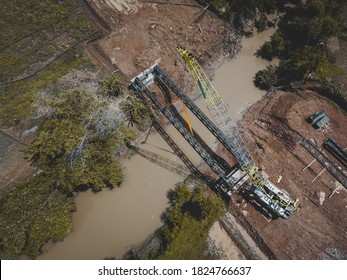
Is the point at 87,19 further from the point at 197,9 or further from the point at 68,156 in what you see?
the point at 68,156

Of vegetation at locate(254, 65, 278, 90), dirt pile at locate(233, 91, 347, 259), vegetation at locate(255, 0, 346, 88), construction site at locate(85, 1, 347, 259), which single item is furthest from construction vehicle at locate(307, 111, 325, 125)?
vegetation at locate(254, 65, 278, 90)

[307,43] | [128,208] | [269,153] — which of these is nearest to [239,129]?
[269,153]

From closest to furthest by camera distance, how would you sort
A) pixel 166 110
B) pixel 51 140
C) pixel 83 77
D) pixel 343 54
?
1. pixel 51 140
2. pixel 166 110
3. pixel 83 77
4. pixel 343 54

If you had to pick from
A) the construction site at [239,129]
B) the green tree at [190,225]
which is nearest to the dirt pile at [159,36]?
the construction site at [239,129]

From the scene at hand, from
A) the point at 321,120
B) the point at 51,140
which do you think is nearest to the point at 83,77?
the point at 51,140

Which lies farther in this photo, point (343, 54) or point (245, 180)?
point (343, 54)

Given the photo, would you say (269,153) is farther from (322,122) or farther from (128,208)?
(128,208)
